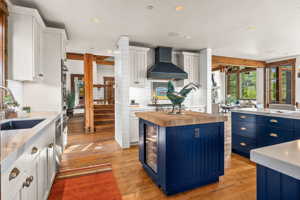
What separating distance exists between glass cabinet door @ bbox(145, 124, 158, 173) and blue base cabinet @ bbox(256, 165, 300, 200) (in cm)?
129

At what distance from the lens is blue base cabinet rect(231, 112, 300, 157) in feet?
8.02

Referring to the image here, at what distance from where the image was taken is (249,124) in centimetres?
301

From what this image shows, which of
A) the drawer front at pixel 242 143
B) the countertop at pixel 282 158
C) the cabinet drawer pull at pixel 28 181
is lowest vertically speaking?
the drawer front at pixel 242 143

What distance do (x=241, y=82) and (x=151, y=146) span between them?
33.1 feet

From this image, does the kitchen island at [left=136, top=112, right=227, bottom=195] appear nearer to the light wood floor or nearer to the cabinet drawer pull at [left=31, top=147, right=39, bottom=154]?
the light wood floor

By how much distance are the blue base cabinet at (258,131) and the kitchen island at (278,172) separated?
1.99 m

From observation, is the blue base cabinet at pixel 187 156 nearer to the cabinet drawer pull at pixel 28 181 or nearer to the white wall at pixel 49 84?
the cabinet drawer pull at pixel 28 181

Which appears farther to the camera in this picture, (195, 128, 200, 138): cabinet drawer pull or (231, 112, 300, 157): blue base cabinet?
(231, 112, 300, 157): blue base cabinet

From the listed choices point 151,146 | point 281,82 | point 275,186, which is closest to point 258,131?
point 151,146

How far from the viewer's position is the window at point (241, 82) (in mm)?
9531

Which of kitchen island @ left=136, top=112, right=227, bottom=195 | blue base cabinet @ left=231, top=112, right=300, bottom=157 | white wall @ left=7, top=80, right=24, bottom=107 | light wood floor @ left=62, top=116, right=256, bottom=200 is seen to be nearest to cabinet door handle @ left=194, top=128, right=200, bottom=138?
kitchen island @ left=136, top=112, right=227, bottom=195

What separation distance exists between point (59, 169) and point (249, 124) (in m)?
3.65

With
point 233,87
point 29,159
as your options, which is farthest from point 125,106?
point 233,87

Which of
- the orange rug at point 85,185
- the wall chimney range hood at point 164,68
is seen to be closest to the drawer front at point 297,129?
the orange rug at point 85,185
